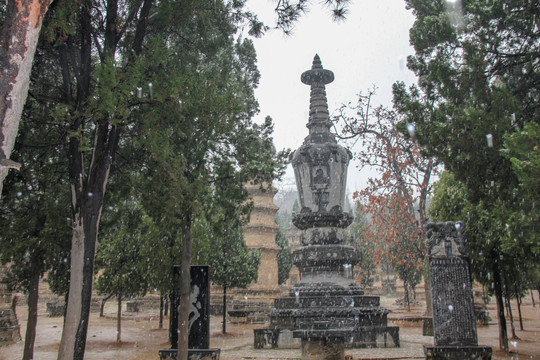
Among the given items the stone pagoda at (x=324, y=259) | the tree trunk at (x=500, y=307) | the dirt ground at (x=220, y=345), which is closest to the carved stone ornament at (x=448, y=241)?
the stone pagoda at (x=324, y=259)

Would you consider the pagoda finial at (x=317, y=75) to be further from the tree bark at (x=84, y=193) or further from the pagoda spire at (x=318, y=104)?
the tree bark at (x=84, y=193)

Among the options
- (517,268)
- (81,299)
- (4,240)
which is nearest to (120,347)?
(4,240)

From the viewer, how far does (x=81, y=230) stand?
667 cm

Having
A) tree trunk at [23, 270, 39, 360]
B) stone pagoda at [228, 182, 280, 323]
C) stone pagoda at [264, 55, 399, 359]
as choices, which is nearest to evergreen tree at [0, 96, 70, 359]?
tree trunk at [23, 270, 39, 360]

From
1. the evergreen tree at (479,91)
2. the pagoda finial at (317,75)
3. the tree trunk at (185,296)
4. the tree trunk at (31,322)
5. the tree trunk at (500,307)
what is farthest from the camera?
the pagoda finial at (317,75)

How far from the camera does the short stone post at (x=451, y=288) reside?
27.9 ft

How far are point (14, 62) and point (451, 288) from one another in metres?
8.41

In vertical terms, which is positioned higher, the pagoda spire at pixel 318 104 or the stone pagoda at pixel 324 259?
the pagoda spire at pixel 318 104

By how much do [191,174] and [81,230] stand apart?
2601 mm

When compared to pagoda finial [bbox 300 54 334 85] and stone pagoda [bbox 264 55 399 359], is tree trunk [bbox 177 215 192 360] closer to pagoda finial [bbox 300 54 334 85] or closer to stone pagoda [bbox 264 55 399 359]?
stone pagoda [bbox 264 55 399 359]

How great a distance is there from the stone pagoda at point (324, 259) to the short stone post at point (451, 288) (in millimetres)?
1671

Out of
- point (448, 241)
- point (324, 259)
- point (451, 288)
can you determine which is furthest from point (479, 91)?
point (324, 259)

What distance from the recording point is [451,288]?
8.81 m

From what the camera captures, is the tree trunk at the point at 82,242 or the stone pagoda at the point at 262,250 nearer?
the tree trunk at the point at 82,242
